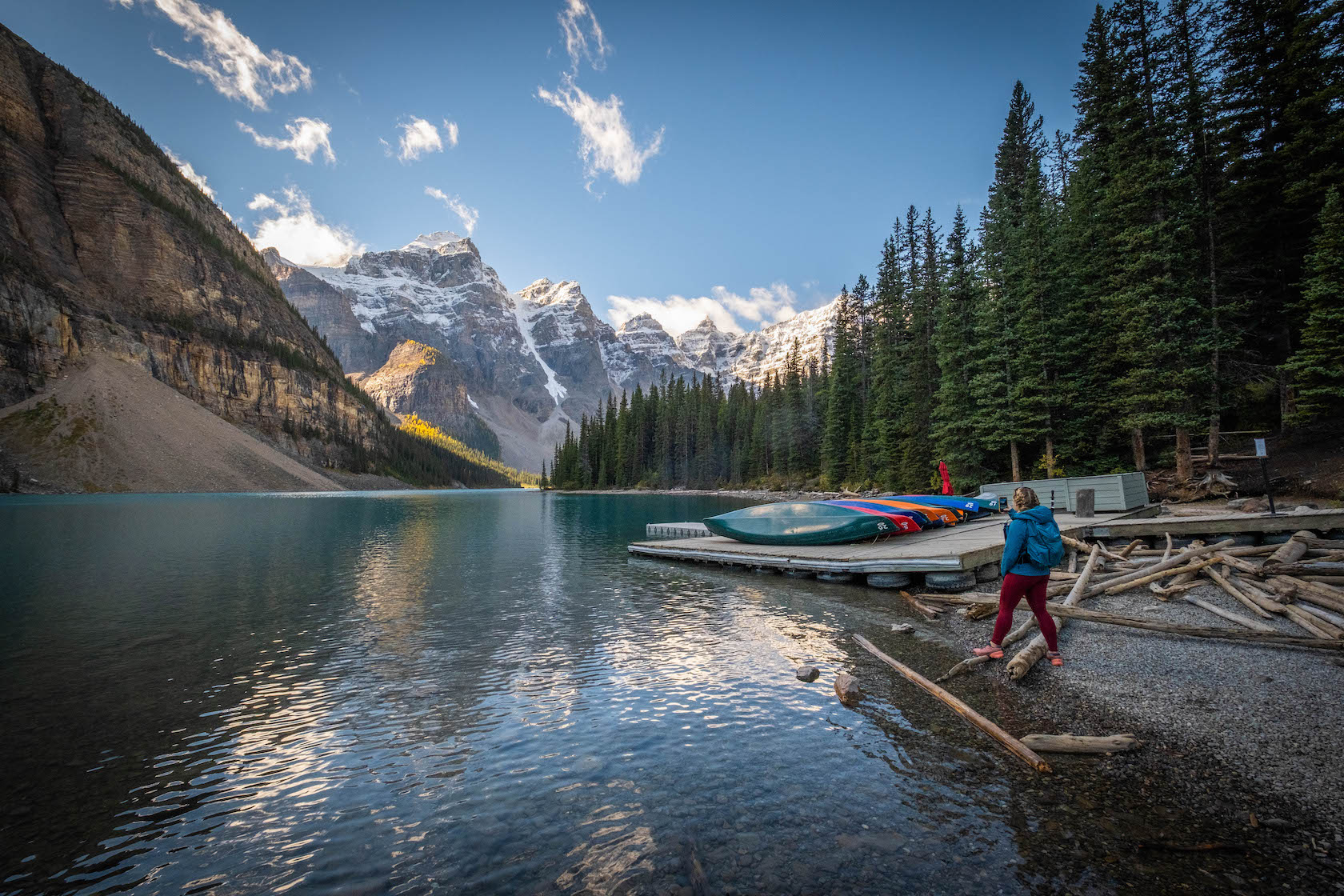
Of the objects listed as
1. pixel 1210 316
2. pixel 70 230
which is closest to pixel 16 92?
pixel 70 230

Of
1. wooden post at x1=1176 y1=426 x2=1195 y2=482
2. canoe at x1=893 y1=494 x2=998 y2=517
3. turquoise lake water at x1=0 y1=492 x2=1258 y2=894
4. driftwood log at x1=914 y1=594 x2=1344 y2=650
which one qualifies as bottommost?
turquoise lake water at x1=0 y1=492 x2=1258 y2=894

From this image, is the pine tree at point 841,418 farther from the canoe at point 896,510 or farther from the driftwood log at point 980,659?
the driftwood log at point 980,659

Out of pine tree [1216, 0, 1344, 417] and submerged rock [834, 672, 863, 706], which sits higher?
pine tree [1216, 0, 1344, 417]

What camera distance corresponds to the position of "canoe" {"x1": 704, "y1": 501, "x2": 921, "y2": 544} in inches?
827

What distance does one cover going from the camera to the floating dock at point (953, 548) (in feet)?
50.0

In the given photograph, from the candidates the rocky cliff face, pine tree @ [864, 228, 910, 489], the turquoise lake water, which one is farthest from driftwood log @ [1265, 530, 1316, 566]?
the rocky cliff face

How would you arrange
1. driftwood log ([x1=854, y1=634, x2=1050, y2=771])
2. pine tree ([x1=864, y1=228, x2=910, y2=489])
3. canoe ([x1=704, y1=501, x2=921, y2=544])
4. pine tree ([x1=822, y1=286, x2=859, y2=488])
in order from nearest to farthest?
driftwood log ([x1=854, y1=634, x2=1050, y2=771]) < canoe ([x1=704, y1=501, x2=921, y2=544]) < pine tree ([x1=864, y1=228, x2=910, y2=489]) < pine tree ([x1=822, y1=286, x2=859, y2=488])

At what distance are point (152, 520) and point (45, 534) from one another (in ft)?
40.1

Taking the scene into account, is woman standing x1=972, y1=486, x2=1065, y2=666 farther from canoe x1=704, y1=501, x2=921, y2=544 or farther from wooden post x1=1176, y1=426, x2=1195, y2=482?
wooden post x1=1176, y1=426, x2=1195, y2=482

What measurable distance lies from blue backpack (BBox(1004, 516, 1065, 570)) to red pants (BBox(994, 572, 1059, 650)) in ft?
1.18

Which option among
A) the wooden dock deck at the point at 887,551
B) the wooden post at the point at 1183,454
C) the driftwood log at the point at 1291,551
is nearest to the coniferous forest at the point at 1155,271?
the wooden post at the point at 1183,454

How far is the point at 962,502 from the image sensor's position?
26.6m

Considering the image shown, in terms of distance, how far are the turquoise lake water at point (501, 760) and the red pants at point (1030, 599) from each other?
5.27 feet

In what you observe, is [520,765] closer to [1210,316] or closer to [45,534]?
[1210,316]
